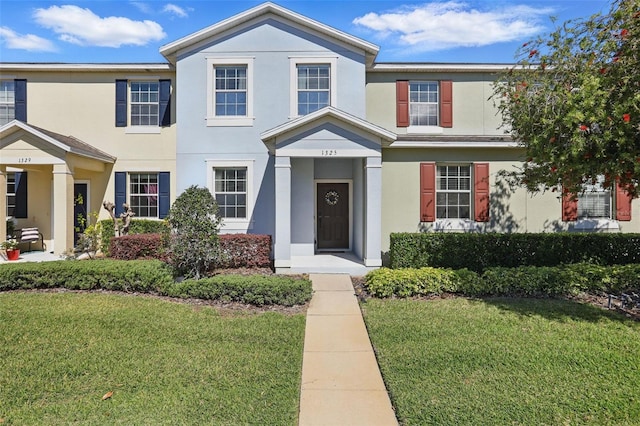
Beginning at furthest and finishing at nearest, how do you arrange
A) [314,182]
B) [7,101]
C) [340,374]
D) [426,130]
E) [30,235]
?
[7,101], [30,235], [426,130], [314,182], [340,374]

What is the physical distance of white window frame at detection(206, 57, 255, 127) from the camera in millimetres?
12148

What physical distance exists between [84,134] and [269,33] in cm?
780

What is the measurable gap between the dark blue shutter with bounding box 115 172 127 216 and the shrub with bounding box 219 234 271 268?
515 cm

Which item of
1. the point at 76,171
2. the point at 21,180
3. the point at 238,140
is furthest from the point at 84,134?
the point at 238,140

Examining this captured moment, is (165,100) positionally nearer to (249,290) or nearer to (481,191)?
(249,290)

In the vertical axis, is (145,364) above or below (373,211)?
below

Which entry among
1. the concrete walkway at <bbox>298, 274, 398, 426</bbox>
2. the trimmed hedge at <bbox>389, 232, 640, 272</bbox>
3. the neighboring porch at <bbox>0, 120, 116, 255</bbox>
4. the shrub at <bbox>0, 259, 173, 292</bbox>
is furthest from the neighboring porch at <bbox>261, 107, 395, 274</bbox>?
the neighboring porch at <bbox>0, 120, 116, 255</bbox>

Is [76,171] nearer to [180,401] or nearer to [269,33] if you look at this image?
[269,33]

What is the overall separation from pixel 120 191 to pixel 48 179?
9.75 feet

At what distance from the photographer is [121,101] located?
13.2 metres

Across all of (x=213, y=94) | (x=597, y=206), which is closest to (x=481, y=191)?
(x=597, y=206)

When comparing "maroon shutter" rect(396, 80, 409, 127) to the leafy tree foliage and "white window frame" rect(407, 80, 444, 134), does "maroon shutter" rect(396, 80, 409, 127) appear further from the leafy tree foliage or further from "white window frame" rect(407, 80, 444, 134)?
the leafy tree foliage

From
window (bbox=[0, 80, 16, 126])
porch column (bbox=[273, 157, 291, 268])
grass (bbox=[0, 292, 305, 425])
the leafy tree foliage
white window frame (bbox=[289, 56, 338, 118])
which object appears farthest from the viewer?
window (bbox=[0, 80, 16, 126])

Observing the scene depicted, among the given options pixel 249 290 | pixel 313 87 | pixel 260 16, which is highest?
pixel 260 16
